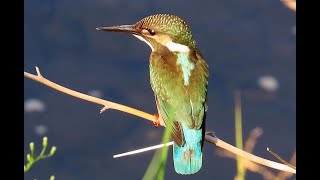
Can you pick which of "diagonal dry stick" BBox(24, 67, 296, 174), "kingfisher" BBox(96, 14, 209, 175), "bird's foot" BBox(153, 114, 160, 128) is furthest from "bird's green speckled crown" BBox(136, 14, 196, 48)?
"diagonal dry stick" BBox(24, 67, 296, 174)

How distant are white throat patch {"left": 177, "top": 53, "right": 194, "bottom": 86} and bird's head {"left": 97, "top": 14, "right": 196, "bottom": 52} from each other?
0.13ft

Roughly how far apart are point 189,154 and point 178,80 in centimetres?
24

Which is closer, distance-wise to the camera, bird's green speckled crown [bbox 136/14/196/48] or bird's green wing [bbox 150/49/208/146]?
bird's green wing [bbox 150/49/208/146]

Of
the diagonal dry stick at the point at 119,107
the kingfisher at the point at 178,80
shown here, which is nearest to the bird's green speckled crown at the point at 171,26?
the kingfisher at the point at 178,80

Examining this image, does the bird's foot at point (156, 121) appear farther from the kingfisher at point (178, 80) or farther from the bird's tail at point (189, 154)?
the bird's tail at point (189, 154)

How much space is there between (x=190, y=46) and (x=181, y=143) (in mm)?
364

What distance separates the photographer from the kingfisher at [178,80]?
1347mm

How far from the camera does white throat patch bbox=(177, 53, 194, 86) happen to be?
1443mm

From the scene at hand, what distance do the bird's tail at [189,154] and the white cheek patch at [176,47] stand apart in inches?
12.2

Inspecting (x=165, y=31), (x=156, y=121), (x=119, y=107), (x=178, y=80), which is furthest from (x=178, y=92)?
(x=119, y=107)

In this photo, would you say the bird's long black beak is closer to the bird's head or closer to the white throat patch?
the bird's head

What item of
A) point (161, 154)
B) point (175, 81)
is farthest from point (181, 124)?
point (161, 154)

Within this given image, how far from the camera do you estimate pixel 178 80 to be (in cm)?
144

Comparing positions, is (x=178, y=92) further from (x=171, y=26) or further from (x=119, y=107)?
(x=119, y=107)
